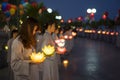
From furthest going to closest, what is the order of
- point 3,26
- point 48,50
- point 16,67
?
point 3,26 < point 48,50 < point 16,67

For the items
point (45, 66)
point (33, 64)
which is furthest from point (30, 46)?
point (45, 66)

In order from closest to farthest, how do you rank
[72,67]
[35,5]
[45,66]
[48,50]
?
1. [48,50]
2. [45,66]
3. [72,67]
4. [35,5]

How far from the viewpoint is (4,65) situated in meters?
13.9

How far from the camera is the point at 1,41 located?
45.1 feet

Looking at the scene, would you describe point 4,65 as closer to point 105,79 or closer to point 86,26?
point 105,79

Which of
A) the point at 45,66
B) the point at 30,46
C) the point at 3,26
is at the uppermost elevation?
the point at 3,26

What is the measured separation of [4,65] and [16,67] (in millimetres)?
8897

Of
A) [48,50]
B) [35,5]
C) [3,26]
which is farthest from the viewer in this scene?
[3,26]

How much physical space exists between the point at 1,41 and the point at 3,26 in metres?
3.95

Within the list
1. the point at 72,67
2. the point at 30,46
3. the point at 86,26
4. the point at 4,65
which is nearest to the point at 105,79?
the point at 72,67

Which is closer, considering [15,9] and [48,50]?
[48,50]

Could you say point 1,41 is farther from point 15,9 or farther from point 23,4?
point 23,4

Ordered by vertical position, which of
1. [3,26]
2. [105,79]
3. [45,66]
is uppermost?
[3,26]

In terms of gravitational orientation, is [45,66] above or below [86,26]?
below
